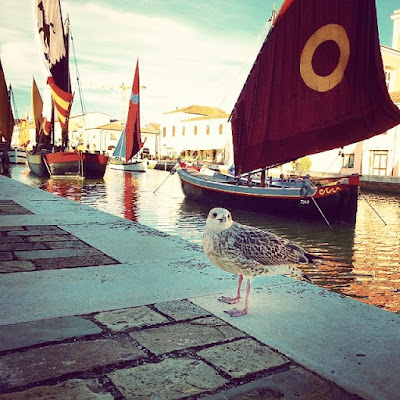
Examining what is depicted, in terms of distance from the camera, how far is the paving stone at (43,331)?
221 cm

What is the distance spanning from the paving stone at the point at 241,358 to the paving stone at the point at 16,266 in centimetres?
220

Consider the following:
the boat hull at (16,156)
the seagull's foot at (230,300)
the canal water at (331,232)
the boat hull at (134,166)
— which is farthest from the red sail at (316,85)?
the boat hull at (16,156)

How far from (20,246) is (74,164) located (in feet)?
84.8

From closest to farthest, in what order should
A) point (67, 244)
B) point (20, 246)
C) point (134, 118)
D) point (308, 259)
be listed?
point (308, 259)
point (20, 246)
point (67, 244)
point (134, 118)

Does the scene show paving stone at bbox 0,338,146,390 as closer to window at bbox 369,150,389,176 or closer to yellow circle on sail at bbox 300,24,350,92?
yellow circle on sail at bbox 300,24,350,92

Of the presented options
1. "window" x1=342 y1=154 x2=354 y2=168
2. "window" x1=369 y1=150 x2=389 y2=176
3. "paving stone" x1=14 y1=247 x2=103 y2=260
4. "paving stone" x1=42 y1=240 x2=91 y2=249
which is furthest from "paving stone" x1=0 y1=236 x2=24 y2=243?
"window" x1=342 y1=154 x2=354 y2=168

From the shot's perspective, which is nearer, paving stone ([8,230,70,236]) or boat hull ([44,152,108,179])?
paving stone ([8,230,70,236])

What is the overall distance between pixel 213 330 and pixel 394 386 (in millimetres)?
982

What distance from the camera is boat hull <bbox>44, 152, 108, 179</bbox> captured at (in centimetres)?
2906

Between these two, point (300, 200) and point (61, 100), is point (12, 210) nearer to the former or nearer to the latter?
point (300, 200)

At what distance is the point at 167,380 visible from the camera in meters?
1.90

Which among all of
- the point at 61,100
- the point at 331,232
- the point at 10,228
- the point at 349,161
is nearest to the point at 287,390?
the point at 10,228

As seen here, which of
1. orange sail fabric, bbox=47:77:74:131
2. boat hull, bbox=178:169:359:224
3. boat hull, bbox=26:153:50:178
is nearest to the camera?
boat hull, bbox=178:169:359:224

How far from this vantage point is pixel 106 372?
6.41 feet
